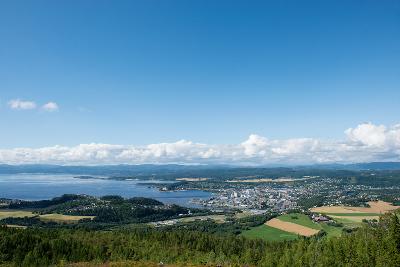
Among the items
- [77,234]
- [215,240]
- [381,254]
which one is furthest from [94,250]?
[381,254]

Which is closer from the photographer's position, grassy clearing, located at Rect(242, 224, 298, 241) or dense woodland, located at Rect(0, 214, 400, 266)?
dense woodland, located at Rect(0, 214, 400, 266)

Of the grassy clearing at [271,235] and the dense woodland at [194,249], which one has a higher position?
the dense woodland at [194,249]

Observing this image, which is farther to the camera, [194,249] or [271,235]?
[271,235]

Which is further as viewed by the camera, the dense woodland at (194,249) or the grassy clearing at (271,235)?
the grassy clearing at (271,235)

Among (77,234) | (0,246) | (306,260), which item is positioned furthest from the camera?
(77,234)

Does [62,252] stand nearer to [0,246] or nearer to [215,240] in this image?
[0,246]

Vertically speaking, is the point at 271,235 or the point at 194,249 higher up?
the point at 194,249

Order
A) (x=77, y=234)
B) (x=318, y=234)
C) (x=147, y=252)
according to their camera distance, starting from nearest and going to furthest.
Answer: (x=147, y=252) → (x=77, y=234) → (x=318, y=234)

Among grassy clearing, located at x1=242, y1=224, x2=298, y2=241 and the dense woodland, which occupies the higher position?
the dense woodland
